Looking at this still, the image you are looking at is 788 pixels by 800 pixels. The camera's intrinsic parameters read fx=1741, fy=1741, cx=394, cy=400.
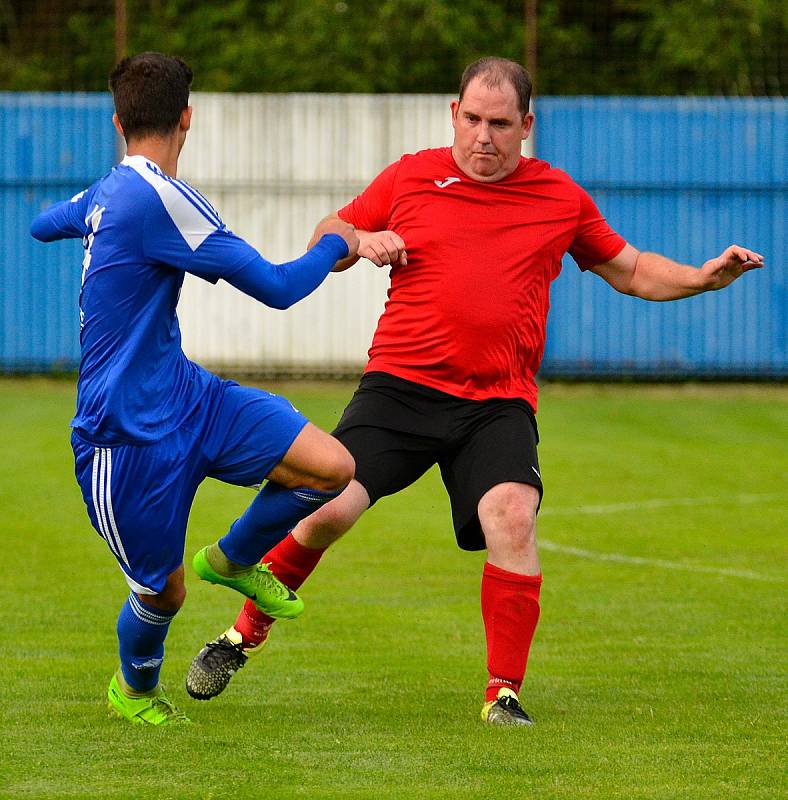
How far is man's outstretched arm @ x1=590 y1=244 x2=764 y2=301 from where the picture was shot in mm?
6453

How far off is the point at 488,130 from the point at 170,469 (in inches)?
71.4

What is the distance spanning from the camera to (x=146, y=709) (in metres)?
5.98

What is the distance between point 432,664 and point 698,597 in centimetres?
218

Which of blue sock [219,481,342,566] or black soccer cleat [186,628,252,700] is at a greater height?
blue sock [219,481,342,566]

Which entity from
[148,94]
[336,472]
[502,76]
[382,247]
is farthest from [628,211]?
[148,94]

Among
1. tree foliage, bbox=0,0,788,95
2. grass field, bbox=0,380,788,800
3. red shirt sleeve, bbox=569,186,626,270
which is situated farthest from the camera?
tree foliage, bbox=0,0,788,95

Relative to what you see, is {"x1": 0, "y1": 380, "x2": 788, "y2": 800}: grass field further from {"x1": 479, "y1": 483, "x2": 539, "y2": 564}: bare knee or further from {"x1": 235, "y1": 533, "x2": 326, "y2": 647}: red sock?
{"x1": 479, "y1": 483, "x2": 539, "y2": 564}: bare knee

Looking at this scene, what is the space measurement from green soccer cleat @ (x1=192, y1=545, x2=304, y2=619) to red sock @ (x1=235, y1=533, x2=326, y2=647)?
20 centimetres

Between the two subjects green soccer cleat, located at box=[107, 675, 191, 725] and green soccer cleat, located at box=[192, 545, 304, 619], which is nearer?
green soccer cleat, located at box=[107, 675, 191, 725]

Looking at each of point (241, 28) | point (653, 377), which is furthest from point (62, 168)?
point (653, 377)

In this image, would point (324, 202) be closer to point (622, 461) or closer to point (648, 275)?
point (622, 461)

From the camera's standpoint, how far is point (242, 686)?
6.80m

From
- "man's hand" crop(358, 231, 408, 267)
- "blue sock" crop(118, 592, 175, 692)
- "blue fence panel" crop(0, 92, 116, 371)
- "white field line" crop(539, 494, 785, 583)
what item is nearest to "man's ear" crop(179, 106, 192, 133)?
"man's hand" crop(358, 231, 408, 267)

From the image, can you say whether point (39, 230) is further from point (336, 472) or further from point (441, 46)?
point (441, 46)
